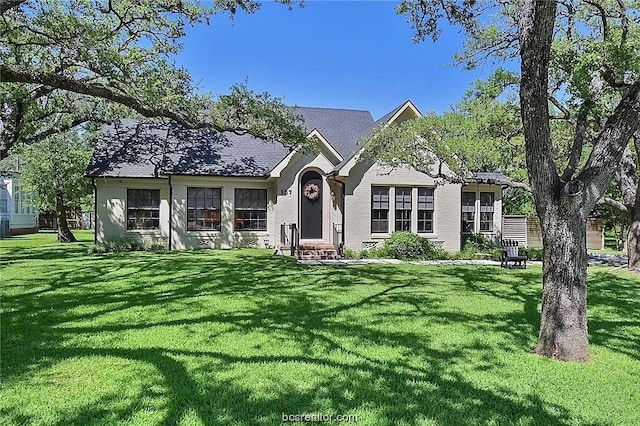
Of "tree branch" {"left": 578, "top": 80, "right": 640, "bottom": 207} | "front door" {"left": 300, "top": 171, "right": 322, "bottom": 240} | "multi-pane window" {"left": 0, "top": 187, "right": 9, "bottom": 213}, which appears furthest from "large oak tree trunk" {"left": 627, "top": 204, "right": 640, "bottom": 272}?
"multi-pane window" {"left": 0, "top": 187, "right": 9, "bottom": 213}

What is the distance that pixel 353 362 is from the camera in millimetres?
4883

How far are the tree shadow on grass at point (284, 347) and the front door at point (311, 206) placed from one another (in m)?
7.33

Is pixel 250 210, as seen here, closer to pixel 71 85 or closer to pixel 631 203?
pixel 71 85

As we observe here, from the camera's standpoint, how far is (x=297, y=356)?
5.05 m

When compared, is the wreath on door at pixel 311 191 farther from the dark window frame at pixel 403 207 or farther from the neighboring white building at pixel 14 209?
the neighboring white building at pixel 14 209

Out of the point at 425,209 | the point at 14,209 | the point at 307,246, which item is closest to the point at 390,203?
the point at 425,209

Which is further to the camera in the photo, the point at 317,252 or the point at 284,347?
the point at 317,252

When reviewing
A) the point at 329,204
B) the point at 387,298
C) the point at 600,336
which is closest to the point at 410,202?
the point at 329,204

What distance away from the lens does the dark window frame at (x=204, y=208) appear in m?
18.2

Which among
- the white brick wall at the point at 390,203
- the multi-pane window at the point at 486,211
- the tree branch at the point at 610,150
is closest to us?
the tree branch at the point at 610,150

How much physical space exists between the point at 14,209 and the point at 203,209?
77.7 ft

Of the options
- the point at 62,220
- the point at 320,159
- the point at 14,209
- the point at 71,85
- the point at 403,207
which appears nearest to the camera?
the point at 71,85

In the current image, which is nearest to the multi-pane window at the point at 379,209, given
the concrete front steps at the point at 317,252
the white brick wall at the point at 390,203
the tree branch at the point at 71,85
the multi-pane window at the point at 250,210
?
the white brick wall at the point at 390,203

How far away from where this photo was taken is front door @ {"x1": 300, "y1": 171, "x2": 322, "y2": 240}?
1802 centimetres
